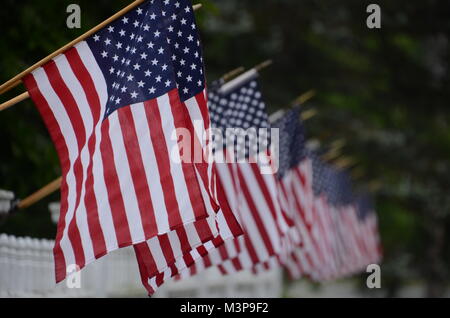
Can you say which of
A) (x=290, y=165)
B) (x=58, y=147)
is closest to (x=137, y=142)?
(x=58, y=147)

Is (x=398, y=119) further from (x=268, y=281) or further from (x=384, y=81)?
(x=268, y=281)

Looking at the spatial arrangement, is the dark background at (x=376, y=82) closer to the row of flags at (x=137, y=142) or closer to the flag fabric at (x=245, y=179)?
the flag fabric at (x=245, y=179)

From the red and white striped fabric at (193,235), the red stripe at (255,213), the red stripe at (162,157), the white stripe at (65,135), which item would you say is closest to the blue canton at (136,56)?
the red stripe at (162,157)

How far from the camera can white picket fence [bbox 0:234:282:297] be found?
14.3 m

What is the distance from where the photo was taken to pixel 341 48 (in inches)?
1731

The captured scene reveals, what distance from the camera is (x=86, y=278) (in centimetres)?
1725

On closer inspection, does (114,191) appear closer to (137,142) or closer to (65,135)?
(137,142)

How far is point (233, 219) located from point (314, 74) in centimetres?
2806

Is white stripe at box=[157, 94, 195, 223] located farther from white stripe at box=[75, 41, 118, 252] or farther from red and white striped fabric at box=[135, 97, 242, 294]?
white stripe at box=[75, 41, 118, 252]

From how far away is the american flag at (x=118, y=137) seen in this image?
37.9 ft

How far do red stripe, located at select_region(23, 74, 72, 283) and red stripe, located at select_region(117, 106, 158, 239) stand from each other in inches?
18.8

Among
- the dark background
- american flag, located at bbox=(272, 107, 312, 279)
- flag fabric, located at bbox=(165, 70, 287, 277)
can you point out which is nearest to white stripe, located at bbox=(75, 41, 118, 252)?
flag fabric, located at bbox=(165, 70, 287, 277)
